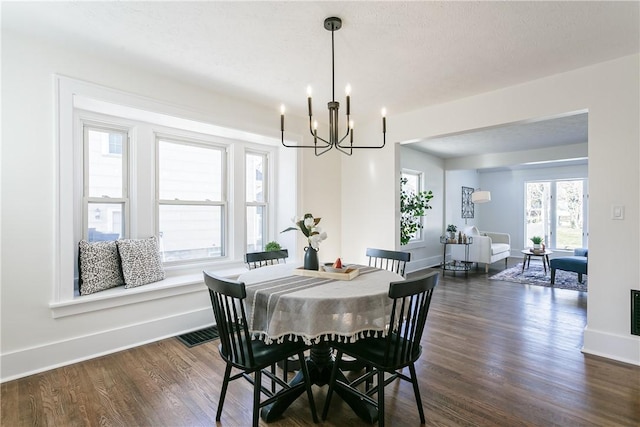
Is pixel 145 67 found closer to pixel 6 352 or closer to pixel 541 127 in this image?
pixel 6 352

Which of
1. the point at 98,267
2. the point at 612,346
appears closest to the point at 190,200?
the point at 98,267

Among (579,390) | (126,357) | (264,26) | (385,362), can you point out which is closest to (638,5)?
(264,26)

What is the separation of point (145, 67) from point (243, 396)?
282 cm

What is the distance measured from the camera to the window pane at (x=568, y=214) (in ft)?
25.6

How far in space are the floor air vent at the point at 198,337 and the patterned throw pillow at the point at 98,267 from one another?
0.80 m

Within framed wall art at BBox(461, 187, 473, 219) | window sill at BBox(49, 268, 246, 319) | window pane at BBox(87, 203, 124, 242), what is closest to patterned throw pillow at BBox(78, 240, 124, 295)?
window sill at BBox(49, 268, 246, 319)

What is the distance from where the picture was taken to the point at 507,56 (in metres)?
2.62

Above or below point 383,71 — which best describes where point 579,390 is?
below

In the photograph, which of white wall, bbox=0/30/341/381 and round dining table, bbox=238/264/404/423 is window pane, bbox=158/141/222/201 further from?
round dining table, bbox=238/264/404/423

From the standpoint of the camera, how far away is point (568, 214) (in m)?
7.96

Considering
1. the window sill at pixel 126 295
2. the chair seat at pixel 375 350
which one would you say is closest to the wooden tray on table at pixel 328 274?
the chair seat at pixel 375 350

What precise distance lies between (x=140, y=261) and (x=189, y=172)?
46.4 inches

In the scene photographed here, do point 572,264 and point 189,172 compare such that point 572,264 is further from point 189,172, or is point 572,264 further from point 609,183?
point 189,172

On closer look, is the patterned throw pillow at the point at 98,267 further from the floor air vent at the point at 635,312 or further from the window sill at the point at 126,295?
the floor air vent at the point at 635,312
